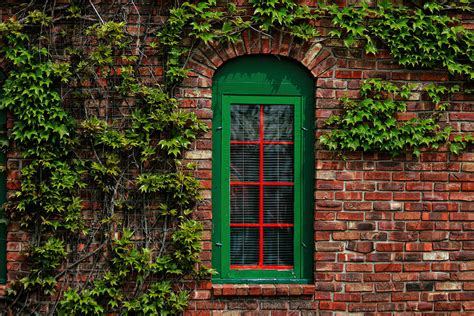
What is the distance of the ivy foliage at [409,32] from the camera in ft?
17.3

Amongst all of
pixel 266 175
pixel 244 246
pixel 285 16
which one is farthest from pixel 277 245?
pixel 285 16

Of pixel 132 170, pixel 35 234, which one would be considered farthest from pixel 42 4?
pixel 35 234

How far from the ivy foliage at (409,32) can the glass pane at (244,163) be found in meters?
1.20

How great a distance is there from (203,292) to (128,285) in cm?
62

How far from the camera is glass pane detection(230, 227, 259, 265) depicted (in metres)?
5.40

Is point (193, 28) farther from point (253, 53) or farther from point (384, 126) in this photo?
point (384, 126)

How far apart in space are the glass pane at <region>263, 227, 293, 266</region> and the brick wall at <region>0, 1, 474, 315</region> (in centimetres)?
23

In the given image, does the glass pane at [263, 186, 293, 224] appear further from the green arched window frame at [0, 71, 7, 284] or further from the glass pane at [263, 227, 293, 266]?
the green arched window frame at [0, 71, 7, 284]

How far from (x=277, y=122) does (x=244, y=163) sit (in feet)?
1.47

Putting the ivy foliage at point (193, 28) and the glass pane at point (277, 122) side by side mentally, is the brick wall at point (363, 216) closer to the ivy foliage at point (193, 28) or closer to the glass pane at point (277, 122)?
the ivy foliage at point (193, 28)

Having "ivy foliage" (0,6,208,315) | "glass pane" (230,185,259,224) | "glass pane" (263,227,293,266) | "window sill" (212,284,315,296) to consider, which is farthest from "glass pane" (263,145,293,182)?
"window sill" (212,284,315,296)

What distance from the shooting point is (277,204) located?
5.42 m

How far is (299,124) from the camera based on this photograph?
538cm

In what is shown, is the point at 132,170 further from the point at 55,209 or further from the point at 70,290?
the point at 70,290
